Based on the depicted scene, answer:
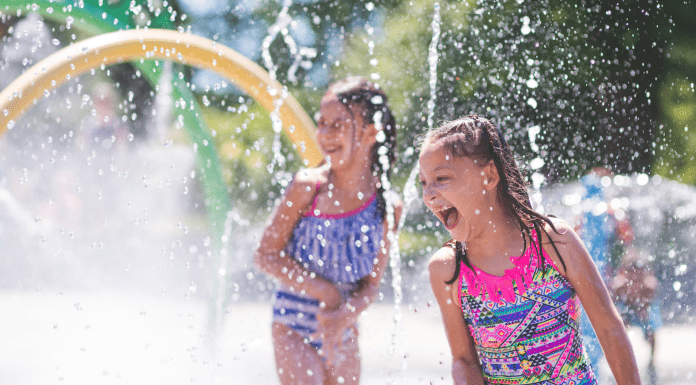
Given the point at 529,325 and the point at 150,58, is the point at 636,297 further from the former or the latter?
the point at 150,58

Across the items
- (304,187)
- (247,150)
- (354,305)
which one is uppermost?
(247,150)

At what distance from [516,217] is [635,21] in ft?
24.3

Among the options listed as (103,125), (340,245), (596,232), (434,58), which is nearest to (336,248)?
(340,245)

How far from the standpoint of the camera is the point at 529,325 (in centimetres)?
189

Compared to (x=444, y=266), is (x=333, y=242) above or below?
above

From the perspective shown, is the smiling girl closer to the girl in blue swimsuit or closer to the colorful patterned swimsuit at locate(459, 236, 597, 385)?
the colorful patterned swimsuit at locate(459, 236, 597, 385)

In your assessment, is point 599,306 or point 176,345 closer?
point 599,306

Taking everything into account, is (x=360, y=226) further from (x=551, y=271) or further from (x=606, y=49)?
(x=606, y=49)

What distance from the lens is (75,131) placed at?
12539 millimetres

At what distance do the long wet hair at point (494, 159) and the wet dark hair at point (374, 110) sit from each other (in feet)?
3.44

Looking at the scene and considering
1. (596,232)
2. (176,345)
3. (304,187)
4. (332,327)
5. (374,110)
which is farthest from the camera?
(176,345)

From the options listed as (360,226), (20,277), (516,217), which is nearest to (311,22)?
(20,277)

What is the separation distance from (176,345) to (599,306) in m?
4.54

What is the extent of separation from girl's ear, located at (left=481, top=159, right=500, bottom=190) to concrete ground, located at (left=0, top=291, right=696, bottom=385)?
2759mm
